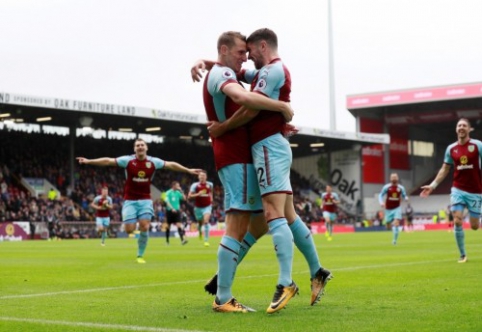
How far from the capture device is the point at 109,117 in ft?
149

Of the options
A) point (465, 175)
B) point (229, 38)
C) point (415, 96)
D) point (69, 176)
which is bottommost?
point (465, 175)

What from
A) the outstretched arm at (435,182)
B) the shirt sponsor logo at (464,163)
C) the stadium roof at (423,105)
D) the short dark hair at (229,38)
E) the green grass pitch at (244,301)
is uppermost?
the stadium roof at (423,105)

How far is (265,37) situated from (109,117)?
39.7 m

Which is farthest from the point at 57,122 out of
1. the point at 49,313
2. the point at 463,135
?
the point at 49,313

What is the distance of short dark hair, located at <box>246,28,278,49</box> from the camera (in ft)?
21.5

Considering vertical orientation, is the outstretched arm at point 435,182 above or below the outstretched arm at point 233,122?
below

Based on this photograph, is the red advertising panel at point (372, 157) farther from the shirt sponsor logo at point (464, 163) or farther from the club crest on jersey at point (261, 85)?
the club crest on jersey at point (261, 85)

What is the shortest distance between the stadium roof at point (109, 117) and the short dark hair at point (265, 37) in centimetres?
3330

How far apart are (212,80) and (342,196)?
191 ft

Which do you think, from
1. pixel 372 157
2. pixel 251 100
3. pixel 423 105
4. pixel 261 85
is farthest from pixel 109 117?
pixel 251 100

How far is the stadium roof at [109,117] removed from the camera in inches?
1551

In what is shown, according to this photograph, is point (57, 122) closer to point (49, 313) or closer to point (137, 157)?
point (137, 157)

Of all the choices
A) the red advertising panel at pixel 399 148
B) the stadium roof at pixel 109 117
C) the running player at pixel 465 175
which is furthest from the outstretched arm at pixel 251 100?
the red advertising panel at pixel 399 148

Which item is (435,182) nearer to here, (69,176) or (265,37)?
(265,37)
